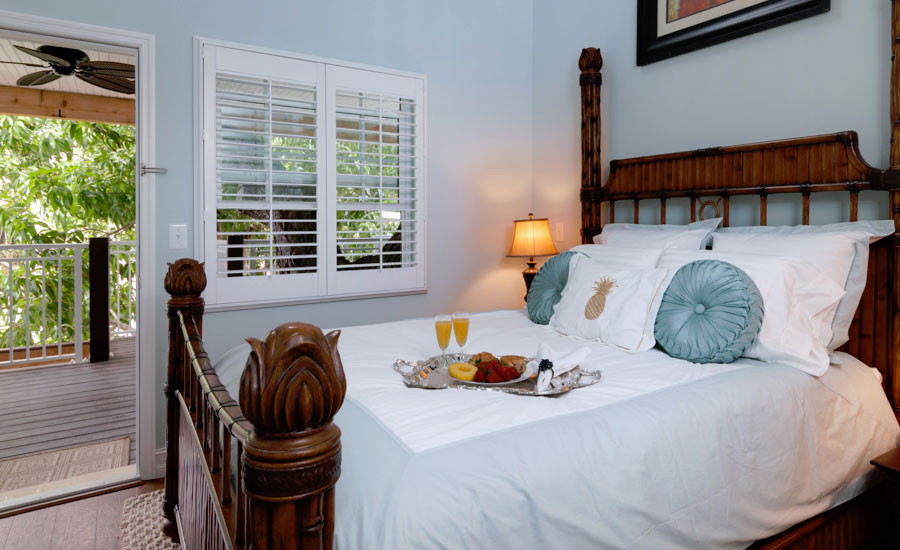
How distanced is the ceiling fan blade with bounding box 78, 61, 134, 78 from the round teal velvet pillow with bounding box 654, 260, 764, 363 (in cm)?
356

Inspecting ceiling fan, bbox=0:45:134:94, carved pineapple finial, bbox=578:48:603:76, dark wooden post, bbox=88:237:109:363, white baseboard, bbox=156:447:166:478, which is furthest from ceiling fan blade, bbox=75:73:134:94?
carved pineapple finial, bbox=578:48:603:76

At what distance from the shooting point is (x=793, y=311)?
5.96 feet

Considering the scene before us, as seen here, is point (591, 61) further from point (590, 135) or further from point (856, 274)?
point (856, 274)

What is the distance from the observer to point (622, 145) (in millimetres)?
3158

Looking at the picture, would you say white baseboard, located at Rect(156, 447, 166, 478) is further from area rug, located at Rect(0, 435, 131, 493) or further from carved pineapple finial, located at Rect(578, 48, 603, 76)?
carved pineapple finial, located at Rect(578, 48, 603, 76)

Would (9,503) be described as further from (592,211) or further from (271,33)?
(592,211)

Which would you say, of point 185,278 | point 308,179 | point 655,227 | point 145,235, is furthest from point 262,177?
point 655,227

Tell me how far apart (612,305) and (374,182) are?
5.43 feet

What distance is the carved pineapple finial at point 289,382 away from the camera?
2.03ft

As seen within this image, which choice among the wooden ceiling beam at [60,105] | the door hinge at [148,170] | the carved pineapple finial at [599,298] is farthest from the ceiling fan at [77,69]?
the carved pineapple finial at [599,298]

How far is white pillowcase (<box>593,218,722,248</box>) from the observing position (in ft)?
8.17

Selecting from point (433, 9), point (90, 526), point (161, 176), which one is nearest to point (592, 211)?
point (433, 9)

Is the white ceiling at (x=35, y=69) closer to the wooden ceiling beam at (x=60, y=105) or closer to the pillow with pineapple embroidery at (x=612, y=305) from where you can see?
the wooden ceiling beam at (x=60, y=105)

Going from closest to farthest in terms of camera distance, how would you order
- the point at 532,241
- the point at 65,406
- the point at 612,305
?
the point at 612,305, the point at 532,241, the point at 65,406
